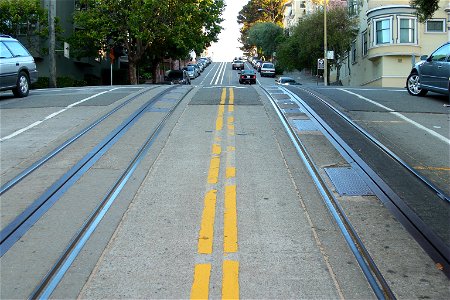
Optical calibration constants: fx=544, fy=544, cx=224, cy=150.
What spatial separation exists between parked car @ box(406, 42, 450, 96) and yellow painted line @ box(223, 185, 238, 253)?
9.81 meters

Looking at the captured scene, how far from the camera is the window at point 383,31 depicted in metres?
40.1

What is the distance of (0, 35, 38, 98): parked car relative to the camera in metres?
16.0

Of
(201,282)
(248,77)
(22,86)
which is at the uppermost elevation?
(248,77)

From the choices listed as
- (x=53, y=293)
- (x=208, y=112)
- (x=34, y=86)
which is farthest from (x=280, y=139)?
(x=34, y=86)

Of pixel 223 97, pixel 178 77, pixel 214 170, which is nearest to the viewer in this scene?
pixel 214 170

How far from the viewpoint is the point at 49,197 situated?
7055mm

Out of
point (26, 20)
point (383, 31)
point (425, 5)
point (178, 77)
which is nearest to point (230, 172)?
point (425, 5)

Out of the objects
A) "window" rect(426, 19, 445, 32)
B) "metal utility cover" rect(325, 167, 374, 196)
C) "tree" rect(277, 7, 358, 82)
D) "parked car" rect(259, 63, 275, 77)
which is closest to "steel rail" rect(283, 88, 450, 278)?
"metal utility cover" rect(325, 167, 374, 196)

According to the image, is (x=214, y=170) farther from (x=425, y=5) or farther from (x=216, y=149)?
→ (x=425, y=5)

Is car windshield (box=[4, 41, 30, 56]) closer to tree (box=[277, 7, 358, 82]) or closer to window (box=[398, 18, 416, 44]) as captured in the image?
window (box=[398, 18, 416, 44])

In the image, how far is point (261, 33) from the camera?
254 feet

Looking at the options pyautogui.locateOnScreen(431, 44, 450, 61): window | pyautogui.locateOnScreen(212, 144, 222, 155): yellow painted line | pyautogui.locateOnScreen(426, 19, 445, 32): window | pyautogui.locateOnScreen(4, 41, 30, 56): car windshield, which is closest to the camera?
pyautogui.locateOnScreen(212, 144, 222, 155): yellow painted line

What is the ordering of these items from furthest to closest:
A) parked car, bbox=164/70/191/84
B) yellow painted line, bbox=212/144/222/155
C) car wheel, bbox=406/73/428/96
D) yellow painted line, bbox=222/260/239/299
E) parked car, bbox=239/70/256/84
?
parked car, bbox=239/70/256/84
parked car, bbox=164/70/191/84
car wheel, bbox=406/73/428/96
yellow painted line, bbox=212/144/222/155
yellow painted line, bbox=222/260/239/299

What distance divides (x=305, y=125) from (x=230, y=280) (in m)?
7.58
